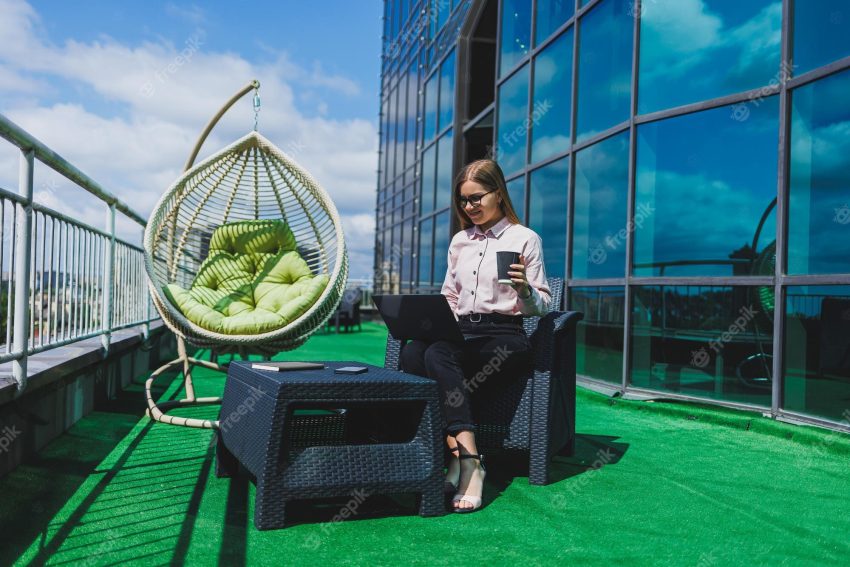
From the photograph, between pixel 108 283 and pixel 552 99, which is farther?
pixel 552 99

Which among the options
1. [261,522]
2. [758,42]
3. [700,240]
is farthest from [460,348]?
[758,42]

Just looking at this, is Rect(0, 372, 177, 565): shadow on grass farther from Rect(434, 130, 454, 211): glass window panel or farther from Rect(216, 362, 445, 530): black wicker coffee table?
Rect(434, 130, 454, 211): glass window panel

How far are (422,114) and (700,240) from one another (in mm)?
7651

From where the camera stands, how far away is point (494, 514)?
185 centimetres

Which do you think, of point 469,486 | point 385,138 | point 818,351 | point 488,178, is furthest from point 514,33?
point 385,138

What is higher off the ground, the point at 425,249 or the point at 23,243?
the point at 425,249

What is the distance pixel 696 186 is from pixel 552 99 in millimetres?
1885

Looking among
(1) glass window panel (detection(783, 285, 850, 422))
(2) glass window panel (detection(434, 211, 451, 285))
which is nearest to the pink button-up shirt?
(1) glass window panel (detection(783, 285, 850, 422))

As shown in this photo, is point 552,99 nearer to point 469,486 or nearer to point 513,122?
point 513,122

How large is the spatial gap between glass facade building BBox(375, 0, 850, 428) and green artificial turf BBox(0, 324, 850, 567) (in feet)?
2.29

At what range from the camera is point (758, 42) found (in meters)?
3.52

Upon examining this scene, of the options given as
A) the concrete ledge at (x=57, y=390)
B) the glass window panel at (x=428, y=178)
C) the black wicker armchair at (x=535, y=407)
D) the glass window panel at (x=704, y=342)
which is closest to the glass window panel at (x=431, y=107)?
the glass window panel at (x=428, y=178)

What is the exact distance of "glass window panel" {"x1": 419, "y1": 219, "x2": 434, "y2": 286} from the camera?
9.74 m

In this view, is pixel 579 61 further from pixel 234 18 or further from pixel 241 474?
pixel 241 474
